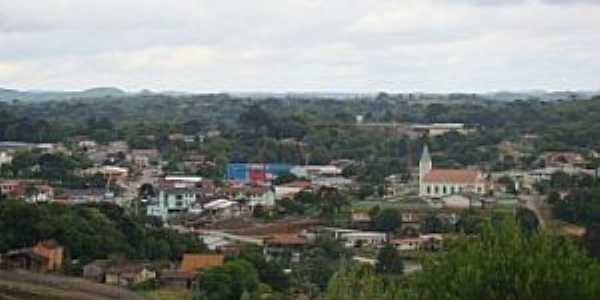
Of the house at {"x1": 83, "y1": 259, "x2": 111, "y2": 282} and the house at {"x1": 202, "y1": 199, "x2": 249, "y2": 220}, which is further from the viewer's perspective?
the house at {"x1": 202, "y1": 199, "x2": 249, "y2": 220}

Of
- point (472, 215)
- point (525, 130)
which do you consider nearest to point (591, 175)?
point (472, 215)

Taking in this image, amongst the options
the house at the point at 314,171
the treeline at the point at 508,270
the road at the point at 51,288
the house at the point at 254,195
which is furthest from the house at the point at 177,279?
the house at the point at 314,171

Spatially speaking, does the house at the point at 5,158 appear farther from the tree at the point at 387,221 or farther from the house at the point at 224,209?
the tree at the point at 387,221

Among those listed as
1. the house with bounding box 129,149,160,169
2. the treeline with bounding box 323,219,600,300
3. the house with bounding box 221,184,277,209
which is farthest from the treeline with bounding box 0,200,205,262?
the house with bounding box 129,149,160,169

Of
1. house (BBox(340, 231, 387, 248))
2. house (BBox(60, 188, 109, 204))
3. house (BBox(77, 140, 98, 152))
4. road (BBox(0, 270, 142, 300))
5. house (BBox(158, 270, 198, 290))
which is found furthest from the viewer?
house (BBox(77, 140, 98, 152))

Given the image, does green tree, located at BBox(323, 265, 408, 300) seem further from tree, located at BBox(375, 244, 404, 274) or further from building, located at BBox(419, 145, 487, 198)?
building, located at BBox(419, 145, 487, 198)

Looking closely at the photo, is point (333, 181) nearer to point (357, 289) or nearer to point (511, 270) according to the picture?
point (357, 289)
